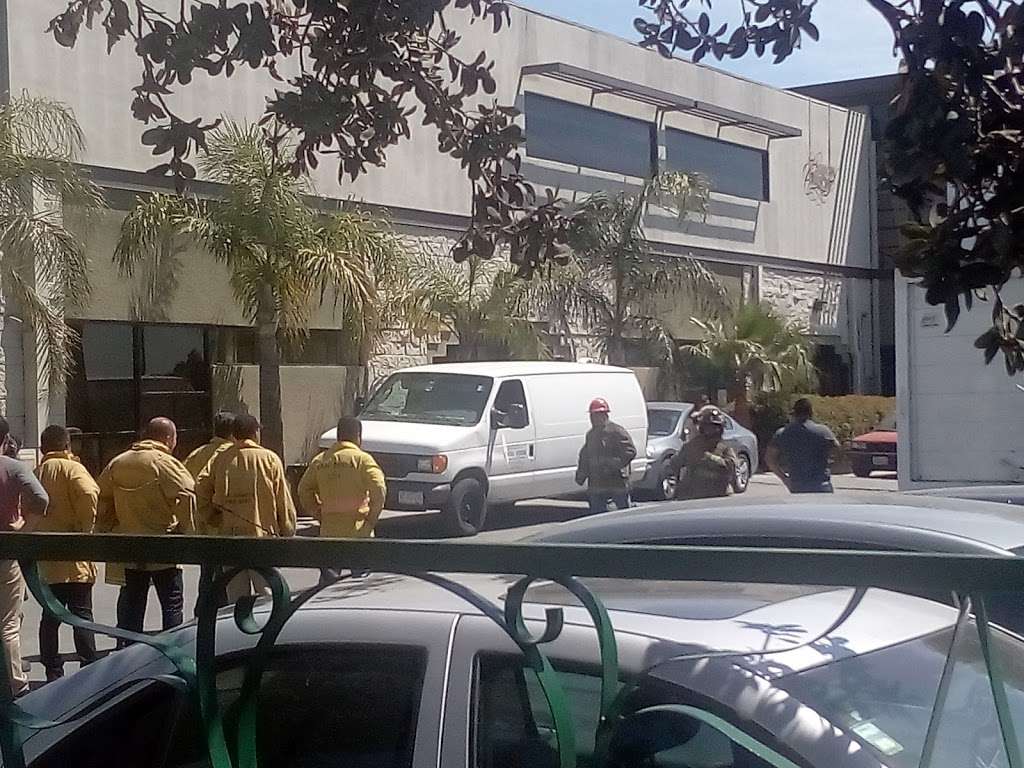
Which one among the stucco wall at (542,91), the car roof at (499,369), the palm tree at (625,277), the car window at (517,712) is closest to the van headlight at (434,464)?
the car roof at (499,369)

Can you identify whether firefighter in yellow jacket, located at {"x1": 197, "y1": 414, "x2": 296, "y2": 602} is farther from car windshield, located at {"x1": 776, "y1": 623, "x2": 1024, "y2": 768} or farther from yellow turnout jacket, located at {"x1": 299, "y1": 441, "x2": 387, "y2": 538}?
car windshield, located at {"x1": 776, "y1": 623, "x2": 1024, "y2": 768}

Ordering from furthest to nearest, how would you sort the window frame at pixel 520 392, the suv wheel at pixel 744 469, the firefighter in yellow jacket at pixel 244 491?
1. the suv wheel at pixel 744 469
2. the window frame at pixel 520 392
3. the firefighter in yellow jacket at pixel 244 491

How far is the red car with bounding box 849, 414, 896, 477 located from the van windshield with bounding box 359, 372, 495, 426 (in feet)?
30.8

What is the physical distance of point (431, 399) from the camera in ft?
56.4

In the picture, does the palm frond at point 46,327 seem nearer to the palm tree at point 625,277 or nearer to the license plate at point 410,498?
the license plate at point 410,498

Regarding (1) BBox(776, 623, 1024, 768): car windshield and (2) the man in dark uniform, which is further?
(2) the man in dark uniform

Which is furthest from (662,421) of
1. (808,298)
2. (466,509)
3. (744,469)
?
(808,298)

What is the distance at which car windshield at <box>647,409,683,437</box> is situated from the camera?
68.1 ft

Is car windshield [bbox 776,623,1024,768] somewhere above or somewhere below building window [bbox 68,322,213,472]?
below

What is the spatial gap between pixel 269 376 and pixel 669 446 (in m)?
5.95

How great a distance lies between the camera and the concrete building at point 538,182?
18.3 metres

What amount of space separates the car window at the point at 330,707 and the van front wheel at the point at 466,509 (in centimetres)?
1308

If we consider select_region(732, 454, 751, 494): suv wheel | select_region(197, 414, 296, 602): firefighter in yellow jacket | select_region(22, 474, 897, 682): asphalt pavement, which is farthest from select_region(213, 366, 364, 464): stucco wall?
select_region(197, 414, 296, 602): firefighter in yellow jacket

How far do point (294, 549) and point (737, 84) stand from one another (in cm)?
3070
